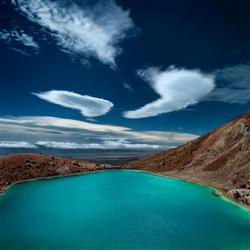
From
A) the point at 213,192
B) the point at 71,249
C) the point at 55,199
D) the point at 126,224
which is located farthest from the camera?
the point at 213,192

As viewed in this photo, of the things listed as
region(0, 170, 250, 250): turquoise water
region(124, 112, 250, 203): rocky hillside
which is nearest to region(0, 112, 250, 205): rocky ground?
region(124, 112, 250, 203): rocky hillside

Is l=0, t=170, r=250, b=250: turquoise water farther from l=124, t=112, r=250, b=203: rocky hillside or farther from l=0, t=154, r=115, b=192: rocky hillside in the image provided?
l=0, t=154, r=115, b=192: rocky hillside

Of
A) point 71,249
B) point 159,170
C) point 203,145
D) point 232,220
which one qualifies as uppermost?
point 203,145

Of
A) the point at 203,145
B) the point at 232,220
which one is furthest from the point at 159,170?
the point at 232,220

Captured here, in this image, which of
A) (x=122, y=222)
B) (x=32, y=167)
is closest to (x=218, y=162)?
(x=122, y=222)

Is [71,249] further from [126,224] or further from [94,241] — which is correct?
[126,224]

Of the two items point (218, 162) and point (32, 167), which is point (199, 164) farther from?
point (32, 167)
